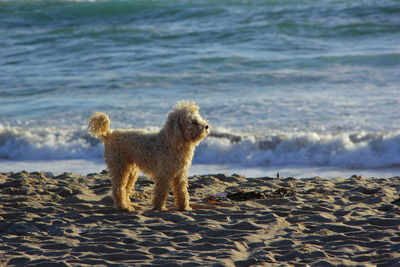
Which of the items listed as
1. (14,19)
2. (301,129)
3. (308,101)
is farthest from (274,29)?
(14,19)

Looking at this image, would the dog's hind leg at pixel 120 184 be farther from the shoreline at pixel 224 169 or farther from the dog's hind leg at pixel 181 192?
the shoreline at pixel 224 169

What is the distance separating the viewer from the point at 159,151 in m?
6.36

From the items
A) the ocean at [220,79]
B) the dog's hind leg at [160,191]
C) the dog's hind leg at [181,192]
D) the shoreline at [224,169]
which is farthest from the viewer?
the ocean at [220,79]

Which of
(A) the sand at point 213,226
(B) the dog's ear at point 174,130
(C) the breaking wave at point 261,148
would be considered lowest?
(A) the sand at point 213,226

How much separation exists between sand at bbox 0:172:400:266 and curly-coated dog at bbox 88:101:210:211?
249 millimetres

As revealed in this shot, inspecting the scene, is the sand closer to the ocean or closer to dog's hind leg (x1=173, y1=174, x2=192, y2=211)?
dog's hind leg (x1=173, y1=174, x2=192, y2=211)

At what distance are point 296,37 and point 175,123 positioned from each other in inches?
546

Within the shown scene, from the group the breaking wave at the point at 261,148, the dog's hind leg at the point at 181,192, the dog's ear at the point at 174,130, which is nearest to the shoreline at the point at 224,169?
the breaking wave at the point at 261,148

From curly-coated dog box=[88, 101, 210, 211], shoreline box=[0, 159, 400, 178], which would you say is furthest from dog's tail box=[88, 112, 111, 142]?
shoreline box=[0, 159, 400, 178]

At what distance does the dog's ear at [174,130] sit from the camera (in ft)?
20.4

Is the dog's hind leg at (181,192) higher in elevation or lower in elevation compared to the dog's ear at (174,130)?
lower

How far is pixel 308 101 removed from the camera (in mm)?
13047

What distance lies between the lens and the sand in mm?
5102

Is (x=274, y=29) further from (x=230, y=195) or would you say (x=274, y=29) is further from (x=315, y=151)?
(x=230, y=195)
